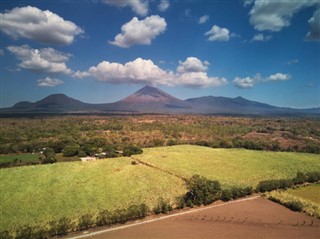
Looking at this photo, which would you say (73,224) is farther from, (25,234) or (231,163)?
(231,163)

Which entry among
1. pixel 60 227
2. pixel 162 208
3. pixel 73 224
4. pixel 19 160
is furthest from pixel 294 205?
pixel 19 160

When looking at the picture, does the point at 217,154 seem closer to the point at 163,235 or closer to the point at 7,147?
the point at 163,235

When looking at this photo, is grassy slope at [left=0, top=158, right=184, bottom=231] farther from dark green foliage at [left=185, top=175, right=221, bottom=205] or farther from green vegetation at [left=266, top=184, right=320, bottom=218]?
green vegetation at [left=266, top=184, right=320, bottom=218]

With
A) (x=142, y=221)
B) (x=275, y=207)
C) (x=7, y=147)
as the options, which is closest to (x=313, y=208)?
(x=275, y=207)

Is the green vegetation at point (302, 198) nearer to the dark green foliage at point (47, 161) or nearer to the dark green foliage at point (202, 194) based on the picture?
the dark green foliage at point (202, 194)

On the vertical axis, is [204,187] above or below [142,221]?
above

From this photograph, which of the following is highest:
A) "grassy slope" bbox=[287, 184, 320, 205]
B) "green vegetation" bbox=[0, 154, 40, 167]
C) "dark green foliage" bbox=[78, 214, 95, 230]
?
"grassy slope" bbox=[287, 184, 320, 205]

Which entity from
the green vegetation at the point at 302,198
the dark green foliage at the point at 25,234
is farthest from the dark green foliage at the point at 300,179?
the dark green foliage at the point at 25,234

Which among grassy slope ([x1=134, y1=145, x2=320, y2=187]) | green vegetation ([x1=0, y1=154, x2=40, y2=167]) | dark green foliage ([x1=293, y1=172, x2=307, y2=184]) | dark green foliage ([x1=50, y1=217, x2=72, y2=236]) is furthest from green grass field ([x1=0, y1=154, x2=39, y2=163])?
dark green foliage ([x1=293, y1=172, x2=307, y2=184])
